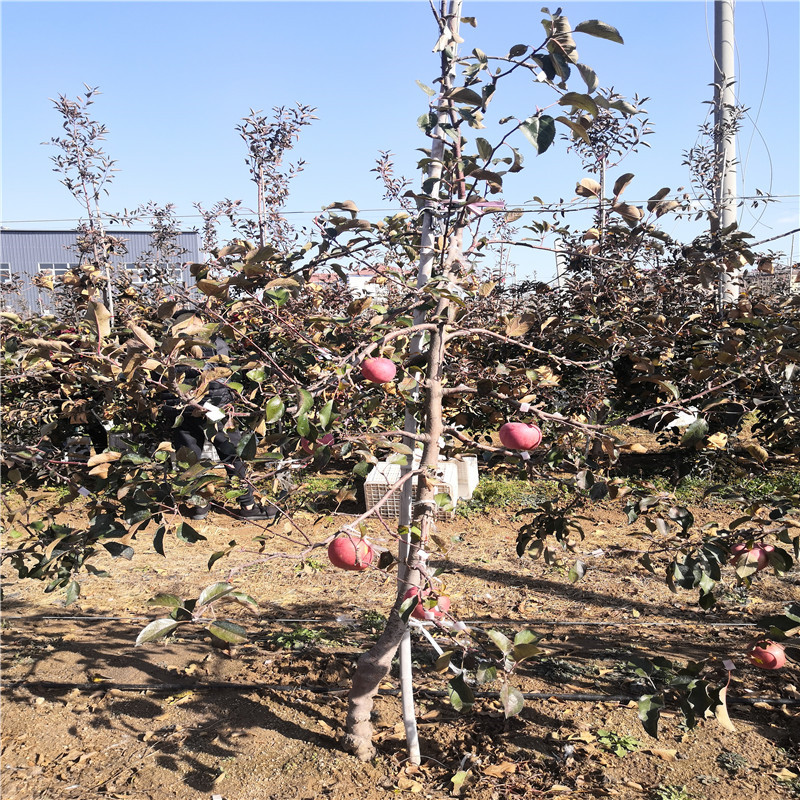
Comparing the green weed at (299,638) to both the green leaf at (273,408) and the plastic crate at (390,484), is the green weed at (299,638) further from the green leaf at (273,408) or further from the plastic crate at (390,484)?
the green leaf at (273,408)

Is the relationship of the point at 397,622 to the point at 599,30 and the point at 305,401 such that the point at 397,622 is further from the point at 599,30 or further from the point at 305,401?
the point at 599,30

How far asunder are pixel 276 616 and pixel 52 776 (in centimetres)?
124

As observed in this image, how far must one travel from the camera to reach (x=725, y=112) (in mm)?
5457

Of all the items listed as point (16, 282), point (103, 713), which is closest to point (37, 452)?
point (103, 713)

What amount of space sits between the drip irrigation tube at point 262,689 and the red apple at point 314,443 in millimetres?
1075

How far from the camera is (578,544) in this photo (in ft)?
12.8

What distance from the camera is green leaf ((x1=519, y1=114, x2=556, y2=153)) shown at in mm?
1224

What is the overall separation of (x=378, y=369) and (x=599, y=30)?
0.83 m

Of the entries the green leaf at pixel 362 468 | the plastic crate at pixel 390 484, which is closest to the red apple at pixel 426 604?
the green leaf at pixel 362 468

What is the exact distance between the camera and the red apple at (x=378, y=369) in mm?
1592

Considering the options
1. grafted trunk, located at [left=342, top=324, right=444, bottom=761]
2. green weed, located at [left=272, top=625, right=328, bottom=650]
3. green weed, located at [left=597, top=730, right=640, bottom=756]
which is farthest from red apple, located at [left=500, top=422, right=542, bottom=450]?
green weed, located at [left=272, top=625, right=328, bottom=650]

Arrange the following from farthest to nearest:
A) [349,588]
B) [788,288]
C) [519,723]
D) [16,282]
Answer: [16,282] < [788,288] < [349,588] < [519,723]

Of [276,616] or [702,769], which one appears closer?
[702,769]

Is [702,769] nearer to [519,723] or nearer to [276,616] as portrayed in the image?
[519,723]
